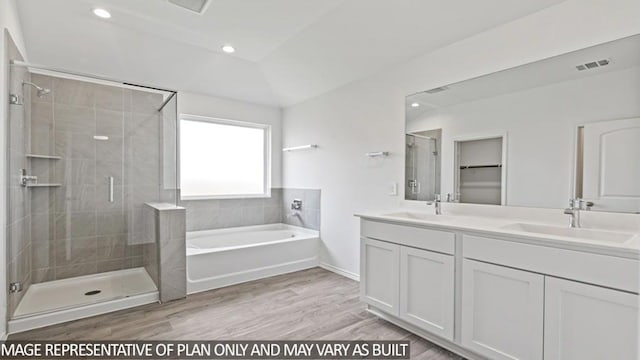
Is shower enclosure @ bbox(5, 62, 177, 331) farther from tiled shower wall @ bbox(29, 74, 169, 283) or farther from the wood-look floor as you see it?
the wood-look floor

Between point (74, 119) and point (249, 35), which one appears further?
point (74, 119)

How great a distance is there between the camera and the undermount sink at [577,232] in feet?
5.68

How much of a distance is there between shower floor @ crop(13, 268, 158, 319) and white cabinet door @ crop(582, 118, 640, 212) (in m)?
3.63

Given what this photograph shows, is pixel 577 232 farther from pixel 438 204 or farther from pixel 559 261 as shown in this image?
pixel 438 204

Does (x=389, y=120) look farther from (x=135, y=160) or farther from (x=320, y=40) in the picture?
(x=135, y=160)

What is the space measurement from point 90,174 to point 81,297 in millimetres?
1285

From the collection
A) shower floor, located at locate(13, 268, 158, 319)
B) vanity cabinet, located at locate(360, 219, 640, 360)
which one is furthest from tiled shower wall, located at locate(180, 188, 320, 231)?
vanity cabinet, located at locate(360, 219, 640, 360)

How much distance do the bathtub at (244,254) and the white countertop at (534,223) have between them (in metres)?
1.55

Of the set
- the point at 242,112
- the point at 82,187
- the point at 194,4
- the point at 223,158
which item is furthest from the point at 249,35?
the point at 82,187

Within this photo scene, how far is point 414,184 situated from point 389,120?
73 cm

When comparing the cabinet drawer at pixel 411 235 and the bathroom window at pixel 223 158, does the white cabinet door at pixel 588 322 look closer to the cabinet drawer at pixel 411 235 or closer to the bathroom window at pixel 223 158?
the cabinet drawer at pixel 411 235

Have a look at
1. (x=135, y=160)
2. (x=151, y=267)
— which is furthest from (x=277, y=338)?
(x=135, y=160)

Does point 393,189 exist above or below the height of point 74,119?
below

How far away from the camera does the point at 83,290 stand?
304cm
